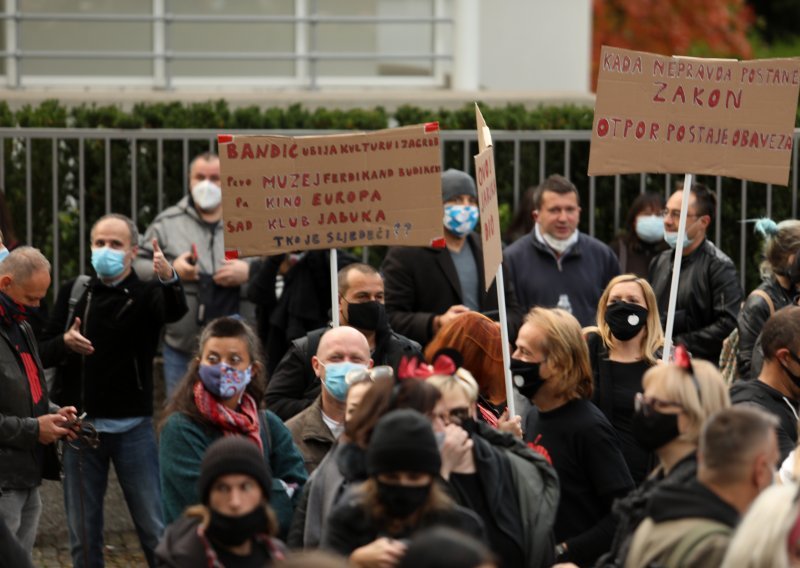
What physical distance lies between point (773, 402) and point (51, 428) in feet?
10.5

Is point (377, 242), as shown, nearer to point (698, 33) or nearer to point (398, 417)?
point (398, 417)

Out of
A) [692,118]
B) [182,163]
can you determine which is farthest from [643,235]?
[182,163]

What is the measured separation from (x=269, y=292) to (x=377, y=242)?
1.81m

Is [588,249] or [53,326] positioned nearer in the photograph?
[53,326]

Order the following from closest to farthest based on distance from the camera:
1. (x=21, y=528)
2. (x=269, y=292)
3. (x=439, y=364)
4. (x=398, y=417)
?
(x=398, y=417) < (x=439, y=364) < (x=21, y=528) < (x=269, y=292)

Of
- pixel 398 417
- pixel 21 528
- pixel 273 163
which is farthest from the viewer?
pixel 273 163

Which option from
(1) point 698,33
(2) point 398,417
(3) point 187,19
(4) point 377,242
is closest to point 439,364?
(2) point 398,417

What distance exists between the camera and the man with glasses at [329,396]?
7113mm

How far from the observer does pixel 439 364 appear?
6062mm

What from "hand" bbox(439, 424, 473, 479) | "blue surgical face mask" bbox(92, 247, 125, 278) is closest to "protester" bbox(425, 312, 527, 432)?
"hand" bbox(439, 424, 473, 479)

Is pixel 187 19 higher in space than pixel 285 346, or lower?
higher

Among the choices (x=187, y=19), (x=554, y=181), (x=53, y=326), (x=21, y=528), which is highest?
(x=187, y=19)

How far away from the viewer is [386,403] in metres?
5.72

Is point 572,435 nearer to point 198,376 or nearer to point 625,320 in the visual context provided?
point 625,320
